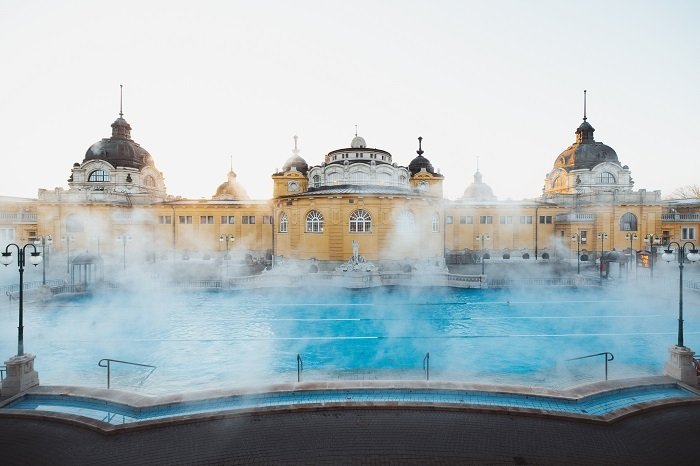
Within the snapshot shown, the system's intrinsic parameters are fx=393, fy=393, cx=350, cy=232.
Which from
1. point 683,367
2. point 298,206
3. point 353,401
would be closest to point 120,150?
point 298,206

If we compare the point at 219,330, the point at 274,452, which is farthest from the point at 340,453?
the point at 219,330

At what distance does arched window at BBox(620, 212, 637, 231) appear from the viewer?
44.0 meters

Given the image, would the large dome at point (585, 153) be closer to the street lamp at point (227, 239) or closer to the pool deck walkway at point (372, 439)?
the street lamp at point (227, 239)

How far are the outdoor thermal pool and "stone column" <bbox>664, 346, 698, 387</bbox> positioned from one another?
1.59 meters

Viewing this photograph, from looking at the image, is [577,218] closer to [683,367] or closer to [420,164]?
[420,164]

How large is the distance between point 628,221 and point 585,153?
36.2ft

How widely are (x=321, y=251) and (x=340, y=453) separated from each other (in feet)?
92.9

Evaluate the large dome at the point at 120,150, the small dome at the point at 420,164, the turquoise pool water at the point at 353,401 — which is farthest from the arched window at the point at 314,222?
the large dome at the point at 120,150

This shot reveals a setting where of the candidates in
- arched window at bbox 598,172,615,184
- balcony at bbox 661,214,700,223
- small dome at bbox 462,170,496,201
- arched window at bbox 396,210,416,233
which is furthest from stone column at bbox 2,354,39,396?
small dome at bbox 462,170,496,201

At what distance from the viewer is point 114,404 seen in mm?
10312

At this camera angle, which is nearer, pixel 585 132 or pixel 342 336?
pixel 342 336

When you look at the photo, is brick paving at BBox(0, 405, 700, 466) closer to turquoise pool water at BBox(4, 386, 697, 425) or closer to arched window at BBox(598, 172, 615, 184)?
turquoise pool water at BBox(4, 386, 697, 425)

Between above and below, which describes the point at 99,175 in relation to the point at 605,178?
below

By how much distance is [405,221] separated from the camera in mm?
36719
